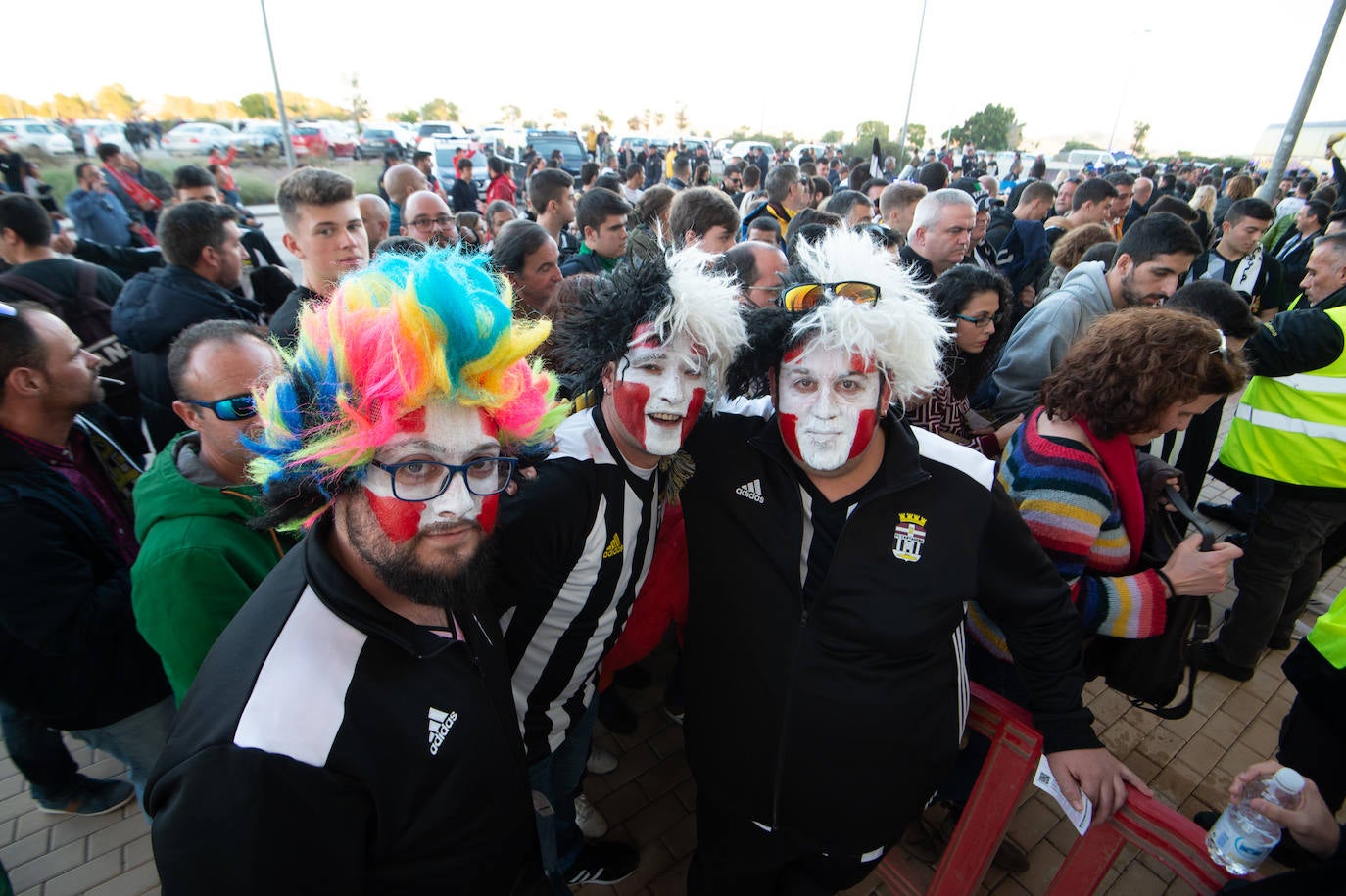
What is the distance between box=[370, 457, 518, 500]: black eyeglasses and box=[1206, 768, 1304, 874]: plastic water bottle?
1.98m

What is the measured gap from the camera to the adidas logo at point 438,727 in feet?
4.47

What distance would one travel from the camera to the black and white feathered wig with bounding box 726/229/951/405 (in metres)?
1.84

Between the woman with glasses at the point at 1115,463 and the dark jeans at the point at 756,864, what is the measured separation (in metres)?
1.19

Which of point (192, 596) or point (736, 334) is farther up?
point (736, 334)

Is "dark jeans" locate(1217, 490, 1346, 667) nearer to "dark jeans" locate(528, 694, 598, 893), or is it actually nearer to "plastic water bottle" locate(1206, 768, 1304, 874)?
"plastic water bottle" locate(1206, 768, 1304, 874)

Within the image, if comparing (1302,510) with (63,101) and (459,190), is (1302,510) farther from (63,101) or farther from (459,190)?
(63,101)

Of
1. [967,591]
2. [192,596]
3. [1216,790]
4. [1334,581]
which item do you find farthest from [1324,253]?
[192,596]

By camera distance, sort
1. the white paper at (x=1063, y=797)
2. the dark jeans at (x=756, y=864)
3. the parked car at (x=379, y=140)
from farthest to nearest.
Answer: the parked car at (x=379, y=140) < the dark jeans at (x=756, y=864) < the white paper at (x=1063, y=797)

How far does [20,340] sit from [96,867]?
2.30 meters

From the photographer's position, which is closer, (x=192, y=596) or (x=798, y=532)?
(x=192, y=596)

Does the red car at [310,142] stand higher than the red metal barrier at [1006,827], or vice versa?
the red car at [310,142]

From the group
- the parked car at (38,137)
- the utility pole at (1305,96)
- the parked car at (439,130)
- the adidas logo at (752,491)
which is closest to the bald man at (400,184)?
the adidas logo at (752,491)

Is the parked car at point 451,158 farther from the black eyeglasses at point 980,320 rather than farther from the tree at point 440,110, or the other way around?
the tree at point 440,110

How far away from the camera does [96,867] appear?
8.89 feet
